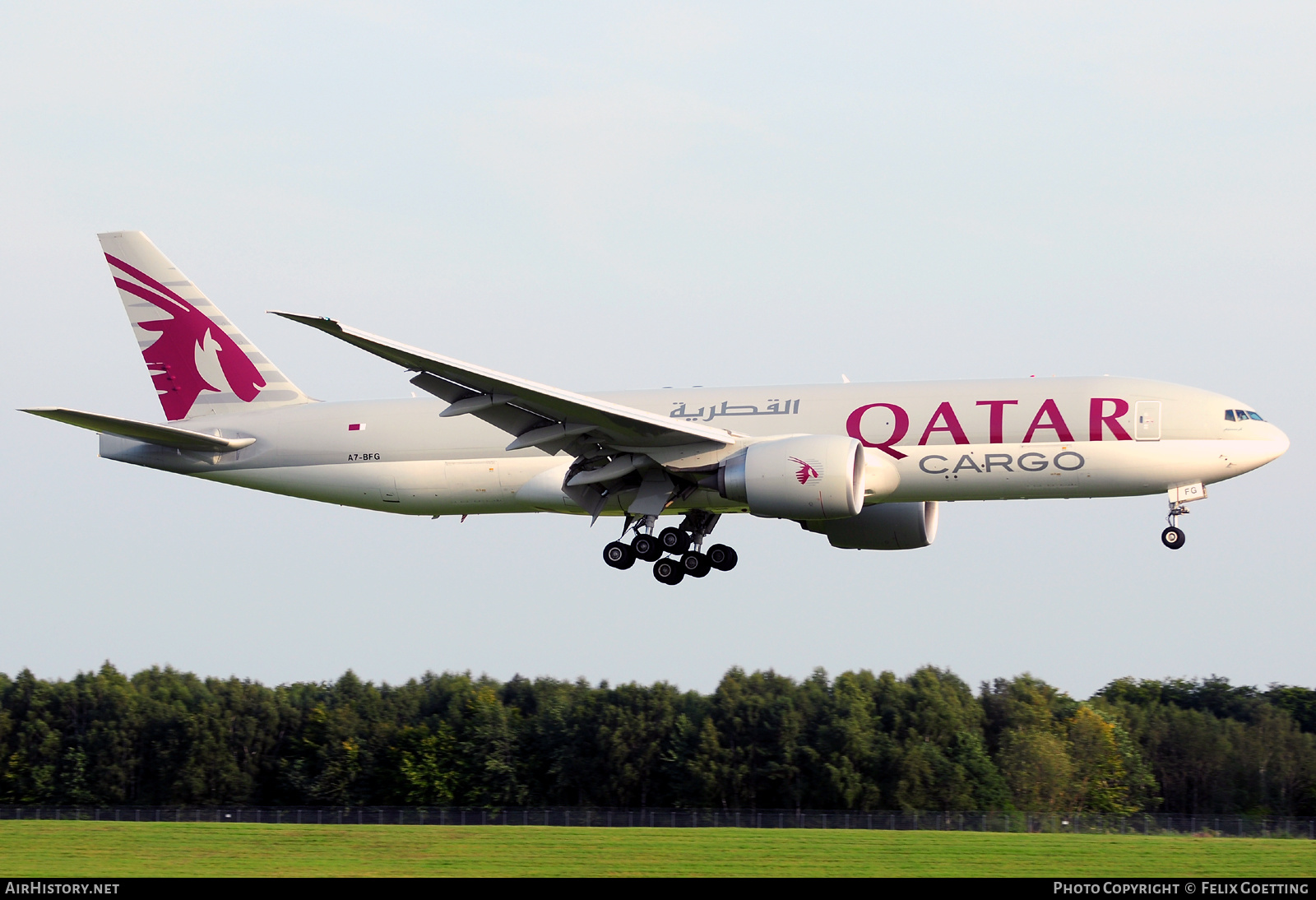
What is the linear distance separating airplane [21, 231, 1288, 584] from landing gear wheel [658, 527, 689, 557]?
0.18 ft

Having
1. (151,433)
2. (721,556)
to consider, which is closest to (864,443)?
(721,556)

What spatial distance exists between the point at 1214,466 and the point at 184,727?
72634mm

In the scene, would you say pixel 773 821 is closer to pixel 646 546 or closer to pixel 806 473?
pixel 646 546

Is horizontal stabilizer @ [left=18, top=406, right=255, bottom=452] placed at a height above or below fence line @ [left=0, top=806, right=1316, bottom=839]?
above

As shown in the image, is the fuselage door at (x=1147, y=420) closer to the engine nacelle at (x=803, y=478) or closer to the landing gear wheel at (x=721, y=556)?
the engine nacelle at (x=803, y=478)

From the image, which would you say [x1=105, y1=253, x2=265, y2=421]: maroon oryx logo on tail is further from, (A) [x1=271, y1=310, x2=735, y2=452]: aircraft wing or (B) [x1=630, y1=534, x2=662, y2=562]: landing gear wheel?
(B) [x1=630, y1=534, x2=662, y2=562]: landing gear wheel

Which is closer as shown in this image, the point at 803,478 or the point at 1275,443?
the point at 803,478

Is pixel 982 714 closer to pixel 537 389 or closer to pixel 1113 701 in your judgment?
pixel 1113 701

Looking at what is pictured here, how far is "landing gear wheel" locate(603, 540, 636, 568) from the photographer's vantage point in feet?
117

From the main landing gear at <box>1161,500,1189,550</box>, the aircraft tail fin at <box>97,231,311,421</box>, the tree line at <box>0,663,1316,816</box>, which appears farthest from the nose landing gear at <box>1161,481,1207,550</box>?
the tree line at <box>0,663,1316,816</box>

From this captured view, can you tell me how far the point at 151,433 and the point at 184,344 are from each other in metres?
4.10

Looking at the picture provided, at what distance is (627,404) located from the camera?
3591 cm

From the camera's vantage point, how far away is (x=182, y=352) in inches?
1565
